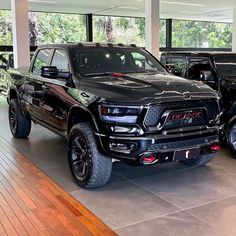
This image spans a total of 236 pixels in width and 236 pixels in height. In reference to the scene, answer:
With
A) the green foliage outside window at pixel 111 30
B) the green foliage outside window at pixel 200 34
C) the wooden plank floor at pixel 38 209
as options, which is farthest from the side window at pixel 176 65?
the green foliage outside window at pixel 200 34

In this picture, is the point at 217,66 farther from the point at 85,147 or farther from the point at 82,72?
the point at 85,147

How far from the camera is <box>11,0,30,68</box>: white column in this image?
32.9 ft

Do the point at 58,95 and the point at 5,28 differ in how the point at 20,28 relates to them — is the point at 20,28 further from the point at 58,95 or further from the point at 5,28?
the point at 5,28

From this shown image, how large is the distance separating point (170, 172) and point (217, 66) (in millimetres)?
2090

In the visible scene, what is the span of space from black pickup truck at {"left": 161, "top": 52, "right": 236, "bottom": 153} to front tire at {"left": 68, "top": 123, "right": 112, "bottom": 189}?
2.05 m

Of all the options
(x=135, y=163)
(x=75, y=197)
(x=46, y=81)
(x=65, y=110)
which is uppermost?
(x=46, y=81)

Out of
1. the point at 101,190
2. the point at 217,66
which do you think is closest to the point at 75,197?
the point at 101,190

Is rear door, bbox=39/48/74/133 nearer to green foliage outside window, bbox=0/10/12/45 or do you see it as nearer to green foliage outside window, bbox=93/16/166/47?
green foliage outside window, bbox=0/10/12/45

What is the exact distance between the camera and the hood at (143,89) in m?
3.75

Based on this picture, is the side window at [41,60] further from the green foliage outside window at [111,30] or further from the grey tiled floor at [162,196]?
the green foliage outside window at [111,30]

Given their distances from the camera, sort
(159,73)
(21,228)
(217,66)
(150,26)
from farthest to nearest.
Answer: (150,26)
(217,66)
(159,73)
(21,228)

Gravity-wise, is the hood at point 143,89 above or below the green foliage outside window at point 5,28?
below

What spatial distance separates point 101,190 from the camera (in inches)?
162

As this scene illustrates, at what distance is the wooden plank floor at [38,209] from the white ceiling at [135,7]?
34.3 ft
